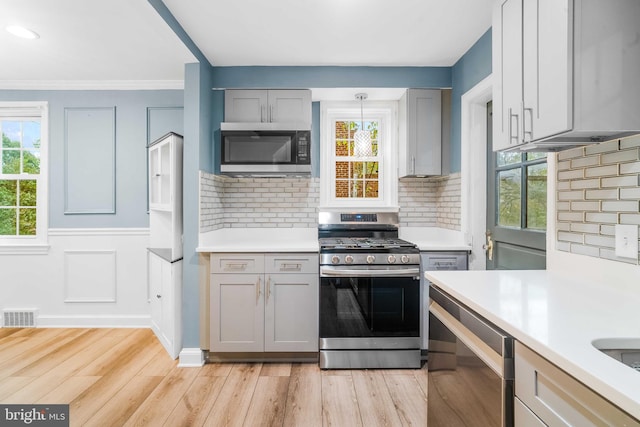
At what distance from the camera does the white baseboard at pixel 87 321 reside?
3.46 meters

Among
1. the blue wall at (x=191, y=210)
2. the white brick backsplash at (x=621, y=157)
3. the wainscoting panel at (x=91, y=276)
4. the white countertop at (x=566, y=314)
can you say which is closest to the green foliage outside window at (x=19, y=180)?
the wainscoting panel at (x=91, y=276)

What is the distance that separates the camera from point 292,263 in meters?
2.74

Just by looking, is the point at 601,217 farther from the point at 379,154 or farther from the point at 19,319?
the point at 19,319

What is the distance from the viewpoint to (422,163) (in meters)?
3.05

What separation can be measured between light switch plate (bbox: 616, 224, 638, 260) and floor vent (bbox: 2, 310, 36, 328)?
4656 millimetres

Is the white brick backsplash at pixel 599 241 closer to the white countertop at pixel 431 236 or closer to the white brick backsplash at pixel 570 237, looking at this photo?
the white brick backsplash at pixel 570 237

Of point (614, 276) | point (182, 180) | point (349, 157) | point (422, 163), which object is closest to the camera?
point (614, 276)

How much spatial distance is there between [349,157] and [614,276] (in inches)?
93.3

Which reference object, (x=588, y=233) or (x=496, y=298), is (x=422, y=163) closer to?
(x=588, y=233)

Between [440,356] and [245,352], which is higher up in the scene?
[440,356]

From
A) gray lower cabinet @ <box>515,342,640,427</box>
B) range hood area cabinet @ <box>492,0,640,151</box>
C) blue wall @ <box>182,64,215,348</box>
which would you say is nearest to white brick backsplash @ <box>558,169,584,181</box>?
range hood area cabinet @ <box>492,0,640,151</box>

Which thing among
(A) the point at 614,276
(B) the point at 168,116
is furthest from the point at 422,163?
(B) the point at 168,116

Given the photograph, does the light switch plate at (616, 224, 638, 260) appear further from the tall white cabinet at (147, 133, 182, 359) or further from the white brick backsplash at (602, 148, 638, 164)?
the tall white cabinet at (147, 133, 182, 359)

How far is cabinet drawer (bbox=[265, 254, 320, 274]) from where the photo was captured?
2.73m
